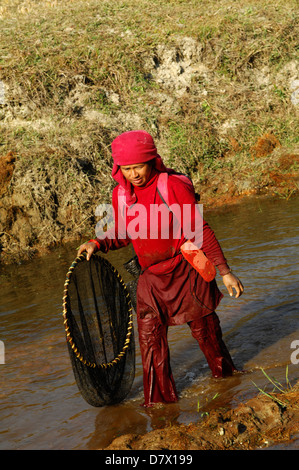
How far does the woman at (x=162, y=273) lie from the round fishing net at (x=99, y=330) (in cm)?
25

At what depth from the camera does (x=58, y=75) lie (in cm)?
1242

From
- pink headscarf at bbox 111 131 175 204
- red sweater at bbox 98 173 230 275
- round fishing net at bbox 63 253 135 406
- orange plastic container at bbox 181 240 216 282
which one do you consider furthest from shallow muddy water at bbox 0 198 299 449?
pink headscarf at bbox 111 131 175 204

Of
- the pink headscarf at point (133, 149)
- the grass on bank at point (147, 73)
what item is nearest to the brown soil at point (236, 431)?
the pink headscarf at point (133, 149)

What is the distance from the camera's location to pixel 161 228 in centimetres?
363

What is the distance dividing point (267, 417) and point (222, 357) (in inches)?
38.3

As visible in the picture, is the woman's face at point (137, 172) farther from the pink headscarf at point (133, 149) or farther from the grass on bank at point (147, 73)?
the grass on bank at point (147, 73)

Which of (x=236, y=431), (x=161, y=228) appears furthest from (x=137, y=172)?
(x=236, y=431)

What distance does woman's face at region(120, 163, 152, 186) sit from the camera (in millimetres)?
3457

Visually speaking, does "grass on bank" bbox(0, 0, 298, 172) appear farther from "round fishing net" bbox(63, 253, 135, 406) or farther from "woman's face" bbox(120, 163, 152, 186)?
"woman's face" bbox(120, 163, 152, 186)

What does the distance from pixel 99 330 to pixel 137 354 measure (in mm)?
1119

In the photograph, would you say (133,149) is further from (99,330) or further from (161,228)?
(99,330)

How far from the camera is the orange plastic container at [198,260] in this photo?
3.66 metres

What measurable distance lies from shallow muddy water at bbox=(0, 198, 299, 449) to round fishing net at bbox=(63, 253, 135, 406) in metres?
0.23

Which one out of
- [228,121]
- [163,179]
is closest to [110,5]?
[228,121]
